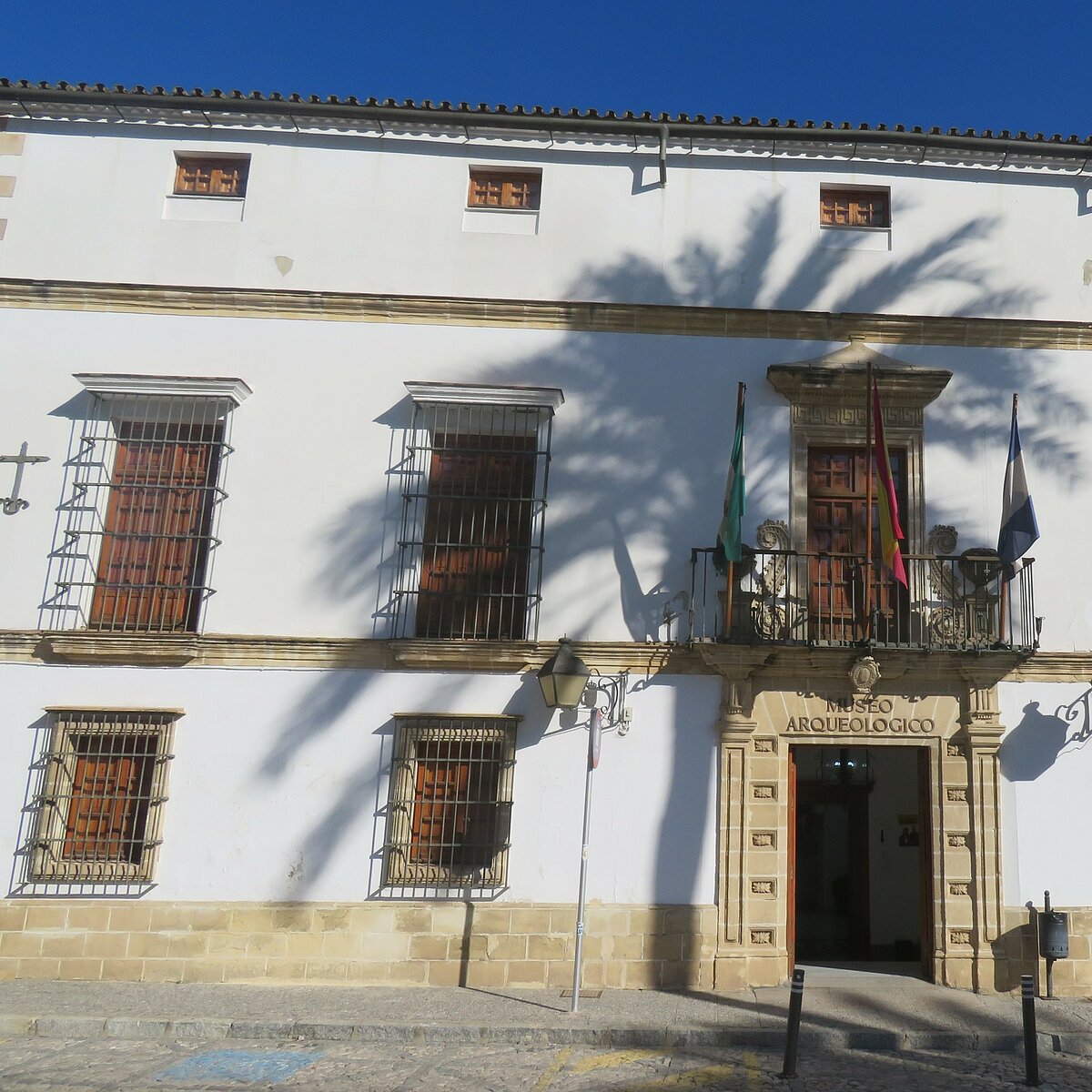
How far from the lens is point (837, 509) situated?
11.4 meters

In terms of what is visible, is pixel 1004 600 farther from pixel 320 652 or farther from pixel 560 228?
pixel 320 652

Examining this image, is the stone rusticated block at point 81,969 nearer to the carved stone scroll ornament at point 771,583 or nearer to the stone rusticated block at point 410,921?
the stone rusticated block at point 410,921

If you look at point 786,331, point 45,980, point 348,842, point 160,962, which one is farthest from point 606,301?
point 45,980

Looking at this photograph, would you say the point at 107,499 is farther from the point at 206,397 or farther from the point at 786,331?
the point at 786,331

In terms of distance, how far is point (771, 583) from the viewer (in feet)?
35.0

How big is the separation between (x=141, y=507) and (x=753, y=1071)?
7959 mm

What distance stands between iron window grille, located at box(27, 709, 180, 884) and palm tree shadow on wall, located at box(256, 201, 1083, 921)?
1139 millimetres

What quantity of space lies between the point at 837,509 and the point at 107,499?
7.70 metres

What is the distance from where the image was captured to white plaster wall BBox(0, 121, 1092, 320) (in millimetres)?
11602

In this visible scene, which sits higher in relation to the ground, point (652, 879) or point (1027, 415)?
point (1027, 415)

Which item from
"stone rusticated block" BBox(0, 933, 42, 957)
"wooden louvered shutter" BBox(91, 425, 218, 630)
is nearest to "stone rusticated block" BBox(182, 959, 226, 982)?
"stone rusticated block" BBox(0, 933, 42, 957)

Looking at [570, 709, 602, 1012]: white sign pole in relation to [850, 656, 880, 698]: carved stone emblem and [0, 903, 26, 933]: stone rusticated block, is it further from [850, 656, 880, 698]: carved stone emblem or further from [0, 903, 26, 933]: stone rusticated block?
[0, 903, 26, 933]: stone rusticated block

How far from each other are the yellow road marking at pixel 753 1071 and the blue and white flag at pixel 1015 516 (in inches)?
202

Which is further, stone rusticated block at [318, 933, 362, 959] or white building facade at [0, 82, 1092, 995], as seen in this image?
white building facade at [0, 82, 1092, 995]
